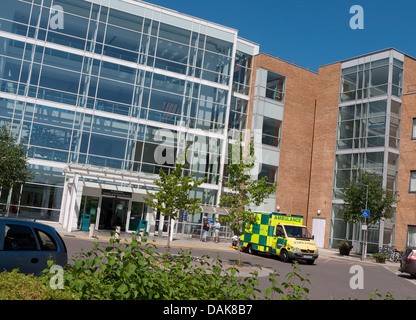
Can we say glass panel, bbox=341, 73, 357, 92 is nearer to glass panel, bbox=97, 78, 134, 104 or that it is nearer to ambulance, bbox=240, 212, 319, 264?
glass panel, bbox=97, 78, 134, 104

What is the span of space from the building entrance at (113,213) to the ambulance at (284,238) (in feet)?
36.7

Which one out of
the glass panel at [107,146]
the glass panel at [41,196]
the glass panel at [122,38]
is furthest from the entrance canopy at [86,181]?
the glass panel at [122,38]

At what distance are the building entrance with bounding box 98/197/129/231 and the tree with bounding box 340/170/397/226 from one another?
1686cm

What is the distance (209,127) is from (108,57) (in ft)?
32.8

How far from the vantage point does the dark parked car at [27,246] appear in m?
7.06

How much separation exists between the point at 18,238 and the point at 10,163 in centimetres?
1874

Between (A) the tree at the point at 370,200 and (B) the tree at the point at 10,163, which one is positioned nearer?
(B) the tree at the point at 10,163

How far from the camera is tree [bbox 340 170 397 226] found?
1235 inches

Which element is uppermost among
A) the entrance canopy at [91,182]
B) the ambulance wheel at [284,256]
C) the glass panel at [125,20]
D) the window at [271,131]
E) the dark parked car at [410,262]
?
the glass panel at [125,20]

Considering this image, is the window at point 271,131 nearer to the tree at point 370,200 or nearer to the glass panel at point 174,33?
the tree at point 370,200

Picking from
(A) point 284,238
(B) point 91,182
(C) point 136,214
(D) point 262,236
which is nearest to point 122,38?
(B) point 91,182

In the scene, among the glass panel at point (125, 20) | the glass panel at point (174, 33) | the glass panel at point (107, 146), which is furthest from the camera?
the glass panel at point (174, 33)

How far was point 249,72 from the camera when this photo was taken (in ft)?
133

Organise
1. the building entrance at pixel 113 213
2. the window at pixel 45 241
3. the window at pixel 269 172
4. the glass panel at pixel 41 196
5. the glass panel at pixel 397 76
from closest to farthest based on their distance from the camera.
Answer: the window at pixel 45 241
the glass panel at pixel 41 196
the building entrance at pixel 113 213
the glass panel at pixel 397 76
the window at pixel 269 172
